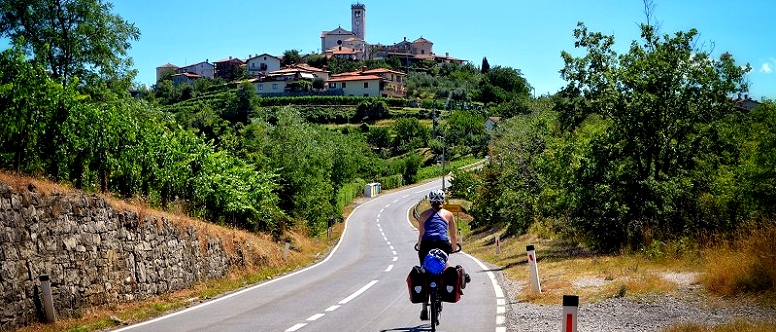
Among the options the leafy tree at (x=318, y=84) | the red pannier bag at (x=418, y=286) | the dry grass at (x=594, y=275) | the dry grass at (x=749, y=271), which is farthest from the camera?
the leafy tree at (x=318, y=84)

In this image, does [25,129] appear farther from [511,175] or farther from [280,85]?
[280,85]

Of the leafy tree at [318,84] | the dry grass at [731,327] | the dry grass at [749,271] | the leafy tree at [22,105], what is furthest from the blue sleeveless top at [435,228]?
the leafy tree at [318,84]

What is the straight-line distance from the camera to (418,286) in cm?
892

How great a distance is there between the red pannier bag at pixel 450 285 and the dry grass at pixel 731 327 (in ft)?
8.87

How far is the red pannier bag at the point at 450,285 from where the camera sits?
28.9 ft

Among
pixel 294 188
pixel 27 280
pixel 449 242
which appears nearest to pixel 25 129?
pixel 27 280

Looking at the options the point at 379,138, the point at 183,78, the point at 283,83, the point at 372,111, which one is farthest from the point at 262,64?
the point at 379,138

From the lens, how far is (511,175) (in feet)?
139

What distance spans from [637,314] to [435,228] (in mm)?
3988

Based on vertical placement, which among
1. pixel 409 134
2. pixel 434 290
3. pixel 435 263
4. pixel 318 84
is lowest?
pixel 434 290

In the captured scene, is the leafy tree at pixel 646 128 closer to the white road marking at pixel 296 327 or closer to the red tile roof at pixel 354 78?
the white road marking at pixel 296 327

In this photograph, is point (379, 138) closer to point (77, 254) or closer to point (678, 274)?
point (678, 274)

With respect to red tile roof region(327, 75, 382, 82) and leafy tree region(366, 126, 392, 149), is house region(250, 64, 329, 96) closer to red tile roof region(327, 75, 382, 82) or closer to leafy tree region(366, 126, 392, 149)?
red tile roof region(327, 75, 382, 82)

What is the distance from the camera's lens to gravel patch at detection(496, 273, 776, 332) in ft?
32.3
